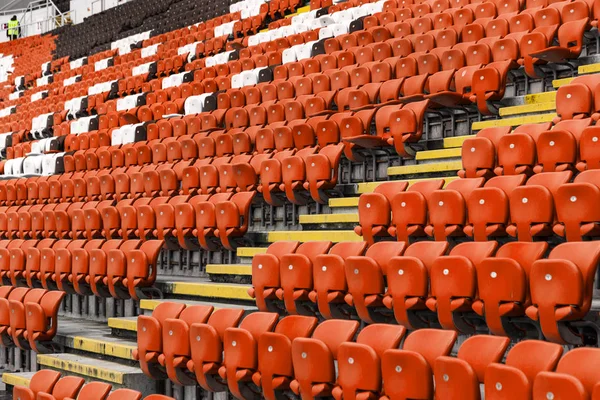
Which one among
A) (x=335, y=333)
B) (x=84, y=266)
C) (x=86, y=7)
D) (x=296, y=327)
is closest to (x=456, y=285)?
(x=335, y=333)

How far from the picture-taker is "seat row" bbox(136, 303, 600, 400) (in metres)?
1.79

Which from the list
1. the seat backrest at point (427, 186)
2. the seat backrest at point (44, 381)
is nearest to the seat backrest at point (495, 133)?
the seat backrest at point (427, 186)

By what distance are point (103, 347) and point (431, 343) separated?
5.44 feet

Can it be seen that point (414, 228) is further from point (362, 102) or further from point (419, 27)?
point (419, 27)

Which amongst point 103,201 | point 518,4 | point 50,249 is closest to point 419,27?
point 518,4

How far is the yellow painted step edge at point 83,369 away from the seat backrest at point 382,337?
44.0 inches

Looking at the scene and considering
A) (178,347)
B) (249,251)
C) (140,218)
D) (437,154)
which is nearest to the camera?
(178,347)

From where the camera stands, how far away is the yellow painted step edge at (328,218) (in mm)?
3514

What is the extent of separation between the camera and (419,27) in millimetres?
5520

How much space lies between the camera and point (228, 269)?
11.7ft

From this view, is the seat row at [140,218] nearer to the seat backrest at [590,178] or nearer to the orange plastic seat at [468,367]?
the seat backrest at [590,178]

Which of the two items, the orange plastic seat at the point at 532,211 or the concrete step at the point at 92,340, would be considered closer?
the orange plastic seat at the point at 532,211

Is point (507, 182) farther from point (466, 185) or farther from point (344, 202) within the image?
point (344, 202)

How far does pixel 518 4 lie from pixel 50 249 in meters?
3.20
